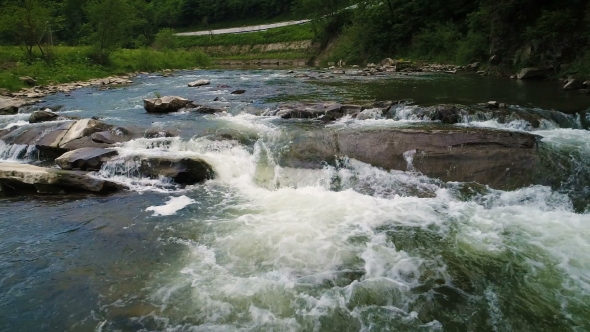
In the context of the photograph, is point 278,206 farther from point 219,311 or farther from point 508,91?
point 508,91

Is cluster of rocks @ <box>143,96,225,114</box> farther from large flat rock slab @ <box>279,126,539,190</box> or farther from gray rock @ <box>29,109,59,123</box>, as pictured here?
large flat rock slab @ <box>279,126,539,190</box>

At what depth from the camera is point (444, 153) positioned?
10281 mm

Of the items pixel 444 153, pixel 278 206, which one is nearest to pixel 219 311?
pixel 278 206

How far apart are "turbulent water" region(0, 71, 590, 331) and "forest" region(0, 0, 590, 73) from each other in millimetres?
13125

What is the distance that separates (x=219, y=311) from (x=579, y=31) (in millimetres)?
24530

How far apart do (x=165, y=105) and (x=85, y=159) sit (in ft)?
21.4

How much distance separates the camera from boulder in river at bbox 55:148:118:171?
11.1 meters

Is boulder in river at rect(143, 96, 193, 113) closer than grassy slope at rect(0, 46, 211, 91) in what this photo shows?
Yes

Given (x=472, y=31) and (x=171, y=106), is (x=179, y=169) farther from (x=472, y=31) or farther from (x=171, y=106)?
(x=472, y=31)

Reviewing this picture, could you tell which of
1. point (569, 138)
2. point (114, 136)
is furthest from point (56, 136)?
point (569, 138)

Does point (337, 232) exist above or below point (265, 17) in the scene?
below

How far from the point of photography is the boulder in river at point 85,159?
11055 mm

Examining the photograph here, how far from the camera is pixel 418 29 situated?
38.0 meters

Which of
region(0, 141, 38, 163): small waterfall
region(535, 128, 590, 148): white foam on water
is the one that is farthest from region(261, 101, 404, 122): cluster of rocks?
region(0, 141, 38, 163): small waterfall
